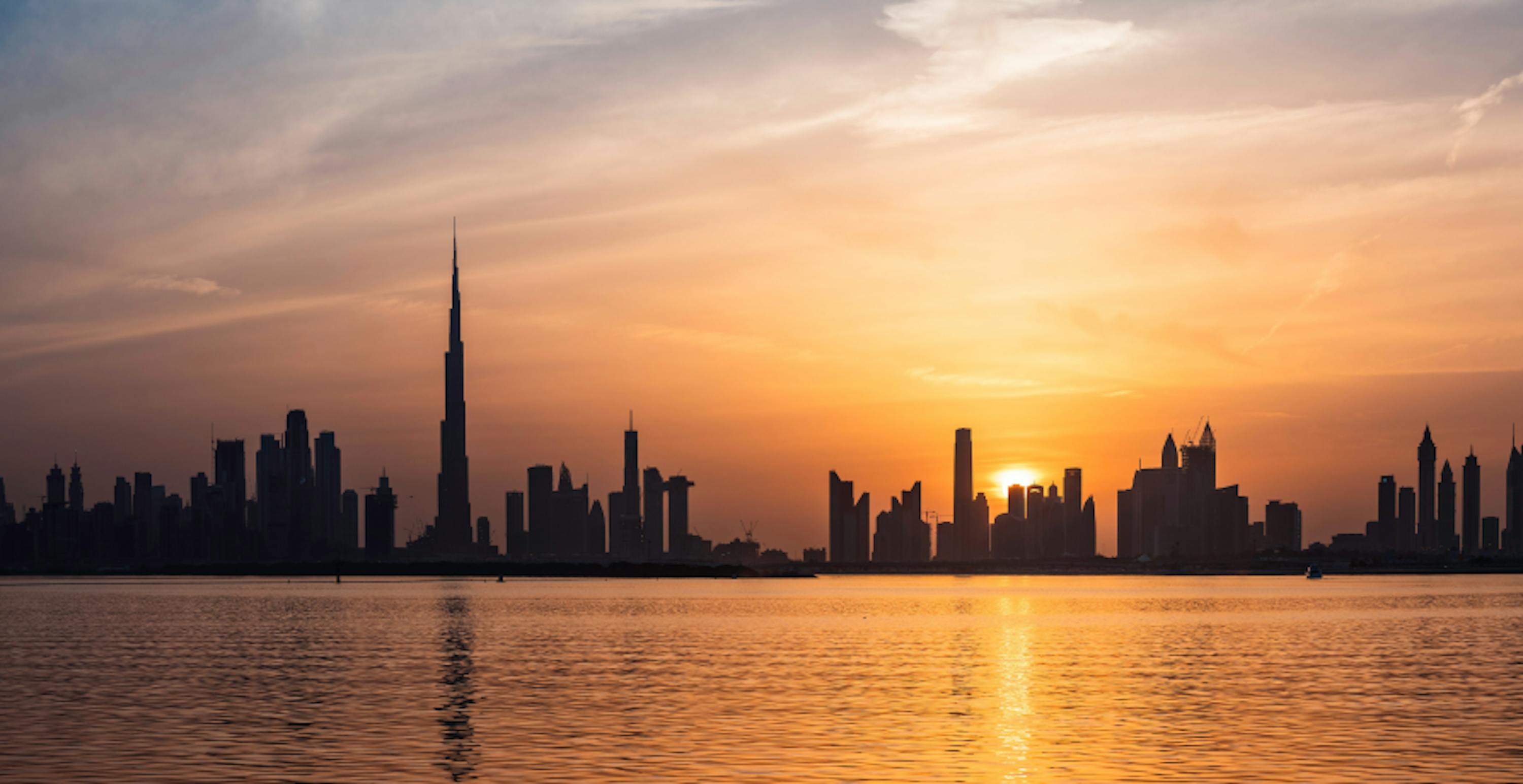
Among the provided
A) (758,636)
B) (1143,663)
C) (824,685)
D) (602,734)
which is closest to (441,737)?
(602,734)

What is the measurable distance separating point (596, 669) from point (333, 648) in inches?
1295

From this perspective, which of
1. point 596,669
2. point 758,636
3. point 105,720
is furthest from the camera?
point 758,636

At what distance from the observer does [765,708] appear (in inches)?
2680

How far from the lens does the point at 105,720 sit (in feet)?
208

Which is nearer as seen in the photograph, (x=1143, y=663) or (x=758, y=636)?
(x=1143, y=663)

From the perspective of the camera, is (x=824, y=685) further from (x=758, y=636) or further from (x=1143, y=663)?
(x=758, y=636)

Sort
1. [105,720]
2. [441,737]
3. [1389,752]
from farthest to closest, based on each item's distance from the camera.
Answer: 1. [105,720]
2. [441,737]
3. [1389,752]

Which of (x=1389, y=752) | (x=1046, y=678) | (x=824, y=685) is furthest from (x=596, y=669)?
(x=1389, y=752)

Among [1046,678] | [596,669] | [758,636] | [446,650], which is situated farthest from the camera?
[758,636]

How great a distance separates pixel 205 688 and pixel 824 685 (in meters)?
32.6

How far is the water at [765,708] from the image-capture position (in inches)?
1955

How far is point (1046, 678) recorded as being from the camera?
8562 cm

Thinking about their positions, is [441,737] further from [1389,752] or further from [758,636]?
[758,636]

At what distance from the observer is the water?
4966 cm
